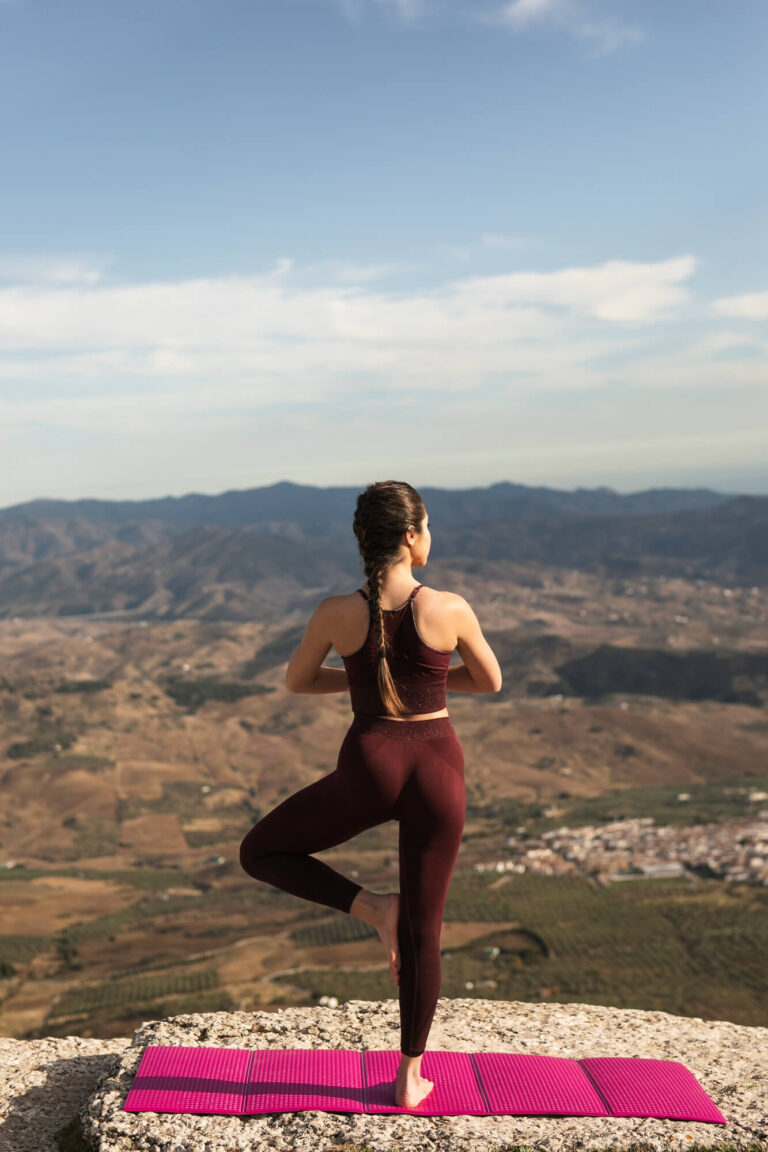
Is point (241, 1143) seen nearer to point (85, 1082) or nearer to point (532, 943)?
point (85, 1082)

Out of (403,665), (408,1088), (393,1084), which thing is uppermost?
(403,665)

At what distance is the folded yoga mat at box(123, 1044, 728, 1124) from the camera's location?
7645 mm

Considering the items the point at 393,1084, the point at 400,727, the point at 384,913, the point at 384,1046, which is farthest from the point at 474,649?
the point at 384,1046

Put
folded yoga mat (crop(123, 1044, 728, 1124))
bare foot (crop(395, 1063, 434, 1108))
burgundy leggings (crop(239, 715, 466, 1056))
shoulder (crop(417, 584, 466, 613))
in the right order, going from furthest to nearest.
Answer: folded yoga mat (crop(123, 1044, 728, 1124)), bare foot (crop(395, 1063, 434, 1108)), burgundy leggings (crop(239, 715, 466, 1056)), shoulder (crop(417, 584, 466, 613))

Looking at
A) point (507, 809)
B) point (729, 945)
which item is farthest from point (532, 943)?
point (507, 809)

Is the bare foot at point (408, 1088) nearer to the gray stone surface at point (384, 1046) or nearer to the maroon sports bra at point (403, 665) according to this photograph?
the gray stone surface at point (384, 1046)

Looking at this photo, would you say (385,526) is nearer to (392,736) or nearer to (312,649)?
(312,649)

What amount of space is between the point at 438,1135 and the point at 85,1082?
4.21 meters

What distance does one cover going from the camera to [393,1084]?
7809mm

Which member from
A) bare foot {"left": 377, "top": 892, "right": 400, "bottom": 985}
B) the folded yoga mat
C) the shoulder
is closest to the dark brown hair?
the shoulder

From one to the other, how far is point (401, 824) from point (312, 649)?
1328mm

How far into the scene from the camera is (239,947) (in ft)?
339

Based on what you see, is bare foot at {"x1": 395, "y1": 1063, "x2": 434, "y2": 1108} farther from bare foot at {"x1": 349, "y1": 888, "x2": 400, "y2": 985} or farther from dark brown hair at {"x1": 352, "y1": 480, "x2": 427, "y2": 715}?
dark brown hair at {"x1": 352, "y1": 480, "x2": 427, "y2": 715}

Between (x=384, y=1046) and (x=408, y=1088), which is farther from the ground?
(x=408, y=1088)
